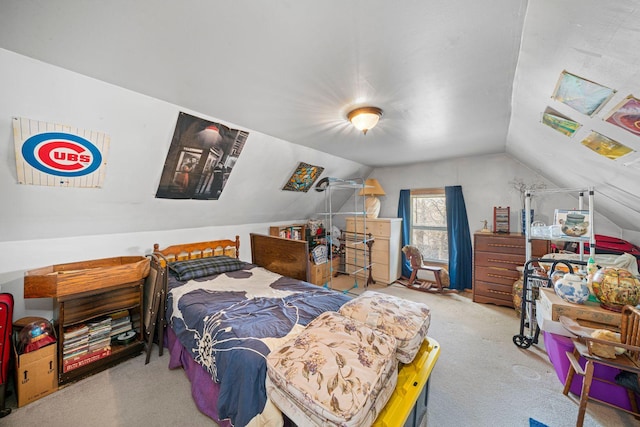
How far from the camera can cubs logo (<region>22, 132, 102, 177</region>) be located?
1.67 metres

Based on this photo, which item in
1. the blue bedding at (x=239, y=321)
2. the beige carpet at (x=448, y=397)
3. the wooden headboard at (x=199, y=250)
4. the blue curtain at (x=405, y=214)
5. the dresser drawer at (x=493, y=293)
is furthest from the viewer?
the blue curtain at (x=405, y=214)

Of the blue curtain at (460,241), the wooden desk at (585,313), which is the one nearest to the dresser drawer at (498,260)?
the blue curtain at (460,241)

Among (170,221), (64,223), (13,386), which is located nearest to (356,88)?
(170,221)

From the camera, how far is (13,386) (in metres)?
1.83

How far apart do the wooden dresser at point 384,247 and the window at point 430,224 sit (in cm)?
41

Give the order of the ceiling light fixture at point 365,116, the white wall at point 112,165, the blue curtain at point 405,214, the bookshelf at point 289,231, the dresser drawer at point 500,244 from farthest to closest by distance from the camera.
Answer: the blue curtain at point 405,214 → the bookshelf at point 289,231 → the dresser drawer at point 500,244 → the ceiling light fixture at point 365,116 → the white wall at point 112,165

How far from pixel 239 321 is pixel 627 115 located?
8.03 feet

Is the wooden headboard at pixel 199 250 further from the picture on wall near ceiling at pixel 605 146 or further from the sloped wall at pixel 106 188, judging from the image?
the picture on wall near ceiling at pixel 605 146

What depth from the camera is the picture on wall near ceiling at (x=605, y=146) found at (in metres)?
1.37

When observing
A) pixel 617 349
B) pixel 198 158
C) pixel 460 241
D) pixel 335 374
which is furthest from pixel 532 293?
pixel 198 158

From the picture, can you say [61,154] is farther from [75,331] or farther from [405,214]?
[405,214]

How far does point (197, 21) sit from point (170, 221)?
2.51 metres

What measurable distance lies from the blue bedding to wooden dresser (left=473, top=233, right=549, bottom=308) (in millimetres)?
2679

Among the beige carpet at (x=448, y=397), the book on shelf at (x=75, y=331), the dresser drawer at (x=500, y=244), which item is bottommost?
the beige carpet at (x=448, y=397)
